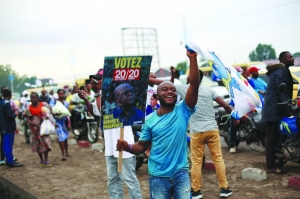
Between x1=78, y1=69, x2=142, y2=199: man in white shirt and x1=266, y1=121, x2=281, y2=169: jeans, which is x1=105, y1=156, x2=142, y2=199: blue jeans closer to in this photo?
x1=78, y1=69, x2=142, y2=199: man in white shirt

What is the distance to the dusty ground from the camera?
583 centimetres

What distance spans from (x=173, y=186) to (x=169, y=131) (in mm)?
504

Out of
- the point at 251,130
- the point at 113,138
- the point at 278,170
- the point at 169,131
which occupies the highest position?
the point at 169,131

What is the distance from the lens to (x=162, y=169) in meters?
3.51

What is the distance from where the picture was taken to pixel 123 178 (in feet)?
15.5

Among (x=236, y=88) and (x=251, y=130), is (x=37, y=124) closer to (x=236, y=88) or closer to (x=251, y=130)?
(x=251, y=130)

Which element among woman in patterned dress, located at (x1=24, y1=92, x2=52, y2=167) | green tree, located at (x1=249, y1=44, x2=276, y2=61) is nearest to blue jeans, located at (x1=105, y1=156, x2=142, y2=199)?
woman in patterned dress, located at (x1=24, y1=92, x2=52, y2=167)

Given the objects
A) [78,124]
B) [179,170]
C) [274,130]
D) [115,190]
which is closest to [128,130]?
[115,190]

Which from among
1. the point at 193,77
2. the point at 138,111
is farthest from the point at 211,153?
the point at 193,77

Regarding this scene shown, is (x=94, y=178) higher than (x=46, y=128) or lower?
lower

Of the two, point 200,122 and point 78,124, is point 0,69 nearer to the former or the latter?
point 78,124

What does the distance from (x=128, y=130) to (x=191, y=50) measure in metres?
1.68

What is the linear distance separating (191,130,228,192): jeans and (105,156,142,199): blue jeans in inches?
44.1

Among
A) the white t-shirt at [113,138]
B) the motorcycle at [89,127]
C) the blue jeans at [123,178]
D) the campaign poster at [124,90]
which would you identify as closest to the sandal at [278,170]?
the blue jeans at [123,178]
